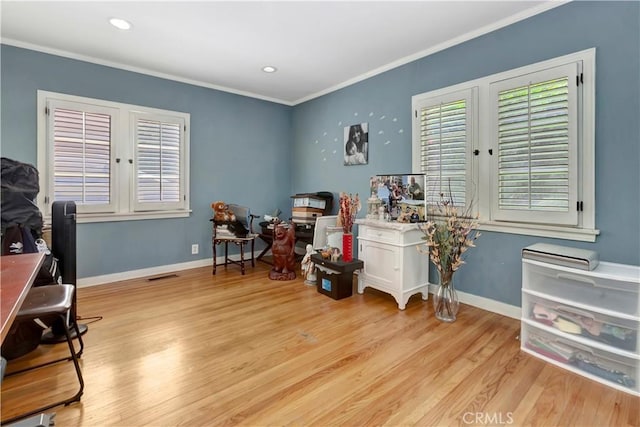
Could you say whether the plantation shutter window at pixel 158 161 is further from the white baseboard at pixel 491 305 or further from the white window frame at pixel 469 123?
the white baseboard at pixel 491 305

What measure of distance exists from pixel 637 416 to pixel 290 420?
1.75 m

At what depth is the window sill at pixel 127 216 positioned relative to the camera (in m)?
3.53

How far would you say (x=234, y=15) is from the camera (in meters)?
2.63

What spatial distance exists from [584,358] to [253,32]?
3.57m

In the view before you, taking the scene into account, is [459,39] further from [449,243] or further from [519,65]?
[449,243]

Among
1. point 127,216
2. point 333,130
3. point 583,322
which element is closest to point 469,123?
point 583,322

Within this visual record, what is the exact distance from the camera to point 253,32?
2906 millimetres

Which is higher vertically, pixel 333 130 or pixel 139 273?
pixel 333 130

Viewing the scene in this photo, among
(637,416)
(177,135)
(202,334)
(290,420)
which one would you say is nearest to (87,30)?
Result: (177,135)

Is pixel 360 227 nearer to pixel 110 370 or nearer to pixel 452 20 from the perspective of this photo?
pixel 452 20

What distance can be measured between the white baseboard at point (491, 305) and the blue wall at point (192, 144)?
3.17 meters

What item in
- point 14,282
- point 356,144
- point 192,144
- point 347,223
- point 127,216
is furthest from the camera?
point 192,144

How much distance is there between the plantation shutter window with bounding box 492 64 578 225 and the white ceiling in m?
0.62

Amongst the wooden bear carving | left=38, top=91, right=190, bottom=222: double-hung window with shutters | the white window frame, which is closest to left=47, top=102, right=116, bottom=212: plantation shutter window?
left=38, top=91, right=190, bottom=222: double-hung window with shutters
